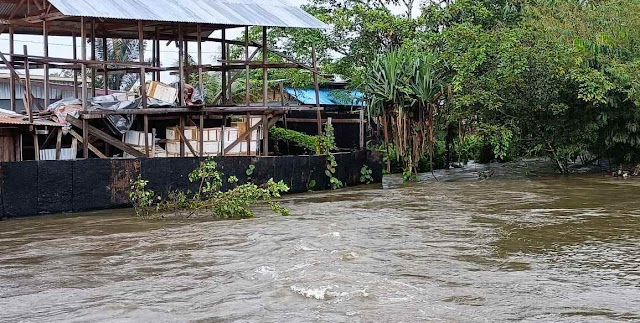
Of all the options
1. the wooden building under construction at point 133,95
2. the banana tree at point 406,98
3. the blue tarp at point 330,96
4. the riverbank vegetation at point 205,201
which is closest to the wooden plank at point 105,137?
the wooden building under construction at point 133,95

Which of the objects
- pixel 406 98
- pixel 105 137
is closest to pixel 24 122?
pixel 105 137

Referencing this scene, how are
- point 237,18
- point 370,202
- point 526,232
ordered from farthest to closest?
point 237,18, point 370,202, point 526,232

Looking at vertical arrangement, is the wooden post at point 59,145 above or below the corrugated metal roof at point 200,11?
below

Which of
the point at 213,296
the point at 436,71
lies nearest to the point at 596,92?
the point at 436,71

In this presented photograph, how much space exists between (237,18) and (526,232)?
28.6 ft

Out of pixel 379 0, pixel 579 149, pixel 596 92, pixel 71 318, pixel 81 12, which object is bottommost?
pixel 71 318

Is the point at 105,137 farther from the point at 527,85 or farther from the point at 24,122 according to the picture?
the point at 527,85

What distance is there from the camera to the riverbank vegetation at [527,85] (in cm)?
1886

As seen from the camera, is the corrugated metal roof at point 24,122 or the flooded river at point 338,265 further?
the corrugated metal roof at point 24,122

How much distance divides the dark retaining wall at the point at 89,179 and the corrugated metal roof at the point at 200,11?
2.81 metres

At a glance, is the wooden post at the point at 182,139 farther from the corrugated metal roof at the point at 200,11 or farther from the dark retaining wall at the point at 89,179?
the corrugated metal roof at the point at 200,11

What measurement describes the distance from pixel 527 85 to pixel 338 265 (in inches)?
478

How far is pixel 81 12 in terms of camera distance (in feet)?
47.3

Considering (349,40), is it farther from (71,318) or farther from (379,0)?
(71,318)
